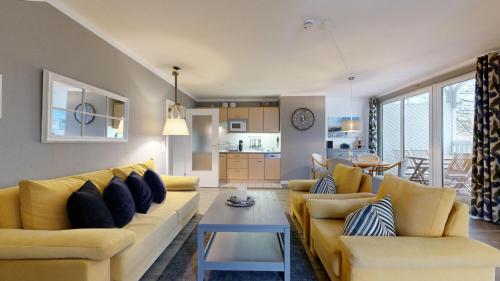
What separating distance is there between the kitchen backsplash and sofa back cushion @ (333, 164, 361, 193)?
13.8 feet

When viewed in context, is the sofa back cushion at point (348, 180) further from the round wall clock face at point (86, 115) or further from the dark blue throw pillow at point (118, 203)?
the round wall clock face at point (86, 115)

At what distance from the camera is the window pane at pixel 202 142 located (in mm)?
6160

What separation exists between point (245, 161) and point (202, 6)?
15.9 ft

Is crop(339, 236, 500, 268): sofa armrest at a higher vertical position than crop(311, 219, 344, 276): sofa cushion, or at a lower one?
higher

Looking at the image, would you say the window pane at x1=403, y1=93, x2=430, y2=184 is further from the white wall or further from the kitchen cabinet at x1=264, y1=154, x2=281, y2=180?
the kitchen cabinet at x1=264, y1=154, x2=281, y2=180

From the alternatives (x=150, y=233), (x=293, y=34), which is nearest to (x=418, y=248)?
Answer: (x=150, y=233)

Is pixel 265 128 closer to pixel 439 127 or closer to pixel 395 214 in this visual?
pixel 439 127

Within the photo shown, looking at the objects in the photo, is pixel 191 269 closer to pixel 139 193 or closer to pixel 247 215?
pixel 247 215

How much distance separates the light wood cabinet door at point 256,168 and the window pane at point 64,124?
4651mm

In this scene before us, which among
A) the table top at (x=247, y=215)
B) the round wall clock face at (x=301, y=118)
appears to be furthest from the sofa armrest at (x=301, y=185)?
the round wall clock face at (x=301, y=118)

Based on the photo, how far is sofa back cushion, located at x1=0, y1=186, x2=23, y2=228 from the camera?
163cm

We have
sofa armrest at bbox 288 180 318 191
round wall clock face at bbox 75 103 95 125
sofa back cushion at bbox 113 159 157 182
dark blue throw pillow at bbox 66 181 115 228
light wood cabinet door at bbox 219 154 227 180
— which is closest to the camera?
dark blue throw pillow at bbox 66 181 115 228

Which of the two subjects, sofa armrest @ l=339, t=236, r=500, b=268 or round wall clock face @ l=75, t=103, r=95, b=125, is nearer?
sofa armrest @ l=339, t=236, r=500, b=268

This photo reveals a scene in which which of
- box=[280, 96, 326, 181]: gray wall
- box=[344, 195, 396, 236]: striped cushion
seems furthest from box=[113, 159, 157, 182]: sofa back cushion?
box=[280, 96, 326, 181]: gray wall
